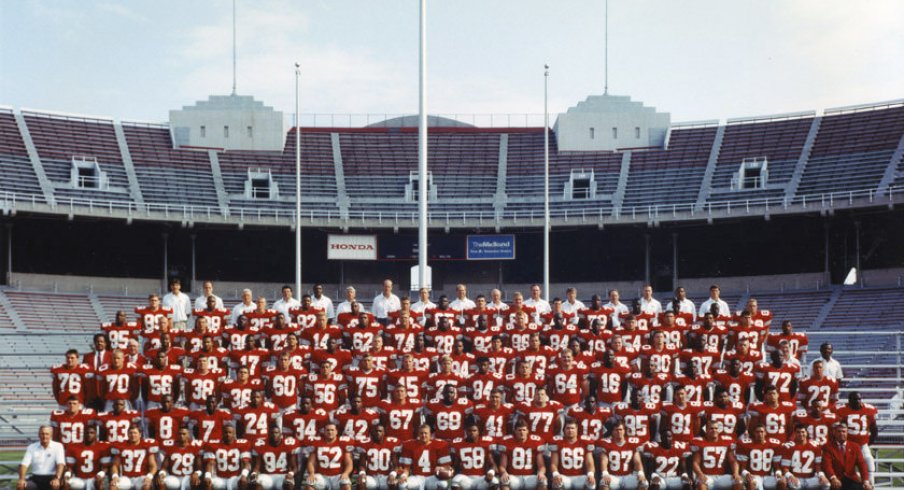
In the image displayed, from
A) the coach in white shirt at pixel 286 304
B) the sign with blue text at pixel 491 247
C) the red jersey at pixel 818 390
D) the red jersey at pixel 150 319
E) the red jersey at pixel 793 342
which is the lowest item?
Answer: the red jersey at pixel 818 390

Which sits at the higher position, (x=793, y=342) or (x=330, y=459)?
(x=793, y=342)

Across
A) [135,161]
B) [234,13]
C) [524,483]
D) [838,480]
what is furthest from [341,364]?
[234,13]

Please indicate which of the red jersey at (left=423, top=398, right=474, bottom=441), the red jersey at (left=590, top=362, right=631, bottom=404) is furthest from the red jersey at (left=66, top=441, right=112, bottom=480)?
the red jersey at (left=590, top=362, right=631, bottom=404)

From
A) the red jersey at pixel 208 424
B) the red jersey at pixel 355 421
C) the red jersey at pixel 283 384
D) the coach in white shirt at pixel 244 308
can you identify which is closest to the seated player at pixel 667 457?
the red jersey at pixel 355 421

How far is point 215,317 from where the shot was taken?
1266 cm

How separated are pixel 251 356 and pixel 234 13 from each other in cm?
2821

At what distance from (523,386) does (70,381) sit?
5.61 metres

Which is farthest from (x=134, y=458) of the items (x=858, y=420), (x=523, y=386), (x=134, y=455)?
(x=858, y=420)

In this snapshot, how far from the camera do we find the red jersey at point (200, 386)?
11403mm

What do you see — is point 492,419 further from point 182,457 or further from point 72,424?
point 72,424

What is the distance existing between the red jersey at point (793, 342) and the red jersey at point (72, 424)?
8.76m

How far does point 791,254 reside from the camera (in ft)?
106

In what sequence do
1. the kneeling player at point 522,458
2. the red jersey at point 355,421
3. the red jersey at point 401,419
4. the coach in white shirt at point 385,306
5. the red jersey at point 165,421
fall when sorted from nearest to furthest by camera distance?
the kneeling player at point 522,458 → the red jersey at point 165,421 → the red jersey at point 355,421 → the red jersey at point 401,419 → the coach in white shirt at point 385,306

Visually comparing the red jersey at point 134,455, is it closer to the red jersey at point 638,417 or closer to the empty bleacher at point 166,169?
the red jersey at point 638,417
